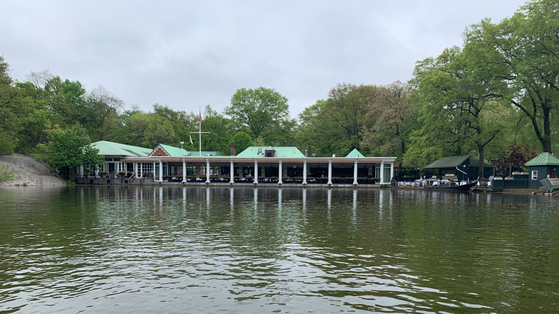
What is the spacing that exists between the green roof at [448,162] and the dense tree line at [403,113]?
3.03ft

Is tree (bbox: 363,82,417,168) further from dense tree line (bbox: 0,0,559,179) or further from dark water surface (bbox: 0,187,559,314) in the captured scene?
dark water surface (bbox: 0,187,559,314)

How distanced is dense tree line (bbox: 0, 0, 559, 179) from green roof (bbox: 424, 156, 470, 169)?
3.03ft

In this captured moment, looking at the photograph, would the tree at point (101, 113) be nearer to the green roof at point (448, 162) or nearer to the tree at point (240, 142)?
the tree at point (240, 142)

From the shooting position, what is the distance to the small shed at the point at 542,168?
33.8m

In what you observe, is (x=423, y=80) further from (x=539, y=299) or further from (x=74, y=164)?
(x=74, y=164)

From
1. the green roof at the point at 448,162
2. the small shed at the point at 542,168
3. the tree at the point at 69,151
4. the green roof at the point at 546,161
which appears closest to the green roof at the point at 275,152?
the green roof at the point at 448,162

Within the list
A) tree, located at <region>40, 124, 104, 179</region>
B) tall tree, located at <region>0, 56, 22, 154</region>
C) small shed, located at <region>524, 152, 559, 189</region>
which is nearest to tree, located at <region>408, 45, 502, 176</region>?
small shed, located at <region>524, 152, 559, 189</region>

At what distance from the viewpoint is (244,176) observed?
2058 inches

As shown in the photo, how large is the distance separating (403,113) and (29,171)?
50.9 metres

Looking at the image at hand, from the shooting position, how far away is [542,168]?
34.5 metres

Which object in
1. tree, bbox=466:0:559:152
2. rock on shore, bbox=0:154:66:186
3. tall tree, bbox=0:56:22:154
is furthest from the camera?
rock on shore, bbox=0:154:66:186

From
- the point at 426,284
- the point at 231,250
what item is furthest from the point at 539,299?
the point at 231,250

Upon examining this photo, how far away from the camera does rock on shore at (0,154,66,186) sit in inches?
1758

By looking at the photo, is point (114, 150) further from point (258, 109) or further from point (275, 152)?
point (258, 109)
